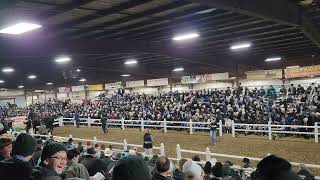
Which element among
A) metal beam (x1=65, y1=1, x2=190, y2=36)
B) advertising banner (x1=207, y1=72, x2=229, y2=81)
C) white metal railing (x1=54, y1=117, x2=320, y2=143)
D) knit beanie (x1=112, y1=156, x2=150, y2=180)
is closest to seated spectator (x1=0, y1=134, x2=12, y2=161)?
knit beanie (x1=112, y1=156, x2=150, y2=180)

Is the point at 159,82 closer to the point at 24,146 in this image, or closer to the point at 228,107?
the point at 228,107

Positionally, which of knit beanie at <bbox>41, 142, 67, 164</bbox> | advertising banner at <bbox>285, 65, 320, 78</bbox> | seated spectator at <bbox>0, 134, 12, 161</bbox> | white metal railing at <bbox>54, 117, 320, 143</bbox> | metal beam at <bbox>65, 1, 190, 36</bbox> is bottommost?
white metal railing at <bbox>54, 117, 320, 143</bbox>

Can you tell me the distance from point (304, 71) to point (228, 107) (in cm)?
748

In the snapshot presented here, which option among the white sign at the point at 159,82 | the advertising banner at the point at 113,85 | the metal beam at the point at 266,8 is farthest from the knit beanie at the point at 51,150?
the advertising banner at the point at 113,85

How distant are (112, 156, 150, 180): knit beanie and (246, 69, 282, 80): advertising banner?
2836 centimetres

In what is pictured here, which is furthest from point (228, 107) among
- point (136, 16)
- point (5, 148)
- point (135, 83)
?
point (135, 83)

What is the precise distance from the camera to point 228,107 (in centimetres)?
2383

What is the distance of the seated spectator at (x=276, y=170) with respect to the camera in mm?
2217

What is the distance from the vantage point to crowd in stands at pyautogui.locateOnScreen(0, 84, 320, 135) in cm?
2106

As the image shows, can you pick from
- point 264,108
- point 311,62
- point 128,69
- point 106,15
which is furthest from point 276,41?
point 128,69

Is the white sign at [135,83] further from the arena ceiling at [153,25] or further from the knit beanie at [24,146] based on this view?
the knit beanie at [24,146]

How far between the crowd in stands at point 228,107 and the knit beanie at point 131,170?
60.5ft

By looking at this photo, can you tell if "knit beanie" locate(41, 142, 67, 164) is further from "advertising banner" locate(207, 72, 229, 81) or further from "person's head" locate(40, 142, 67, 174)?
"advertising banner" locate(207, 72, 229, 81)

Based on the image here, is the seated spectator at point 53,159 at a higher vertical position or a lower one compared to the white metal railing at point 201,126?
higher
